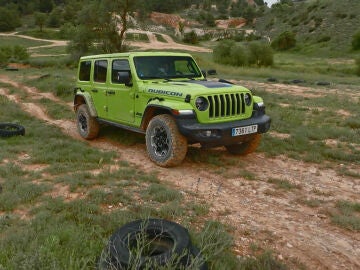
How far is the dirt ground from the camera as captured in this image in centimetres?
360

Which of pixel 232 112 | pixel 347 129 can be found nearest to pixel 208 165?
pixel 232 112

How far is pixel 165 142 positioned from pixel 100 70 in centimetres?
256

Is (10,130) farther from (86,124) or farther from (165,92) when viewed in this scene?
(165,92)

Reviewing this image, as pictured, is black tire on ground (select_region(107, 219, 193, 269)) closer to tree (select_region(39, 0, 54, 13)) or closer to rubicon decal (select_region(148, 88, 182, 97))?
rubicon decal (select_region(148, 88, 182, 97))

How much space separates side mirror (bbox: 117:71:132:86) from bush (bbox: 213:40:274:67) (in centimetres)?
2483

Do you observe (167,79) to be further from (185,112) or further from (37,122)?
(37,122)

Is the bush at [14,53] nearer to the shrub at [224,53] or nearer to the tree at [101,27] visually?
the tree at [101,27]

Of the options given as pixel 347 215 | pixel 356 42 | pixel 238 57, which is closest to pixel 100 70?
pixel 347 215

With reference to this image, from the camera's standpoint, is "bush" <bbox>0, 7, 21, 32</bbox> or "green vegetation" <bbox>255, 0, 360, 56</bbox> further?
"bush" <bbox>0, 7, 21, 32</bbox>

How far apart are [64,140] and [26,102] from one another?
21.1 ft

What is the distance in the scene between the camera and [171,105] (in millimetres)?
5695

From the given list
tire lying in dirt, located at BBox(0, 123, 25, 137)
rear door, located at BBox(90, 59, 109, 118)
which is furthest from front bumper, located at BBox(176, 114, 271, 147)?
tire lying in dirt, located at BBox(0, 123, 25, 137)

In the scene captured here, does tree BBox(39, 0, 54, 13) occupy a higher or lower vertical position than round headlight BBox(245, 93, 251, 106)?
higher

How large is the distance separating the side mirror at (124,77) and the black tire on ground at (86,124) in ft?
5.80
